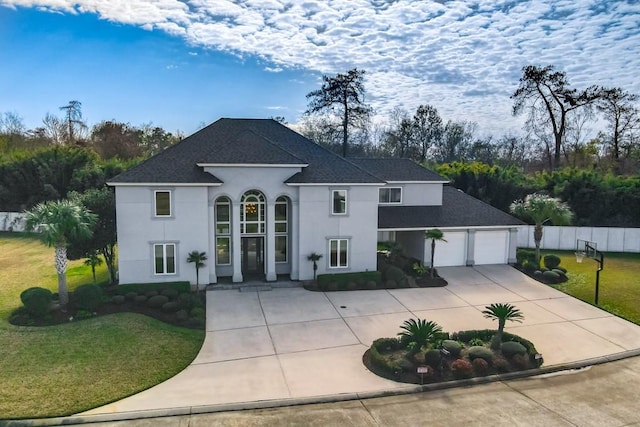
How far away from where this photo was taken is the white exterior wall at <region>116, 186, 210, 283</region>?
21.1 m

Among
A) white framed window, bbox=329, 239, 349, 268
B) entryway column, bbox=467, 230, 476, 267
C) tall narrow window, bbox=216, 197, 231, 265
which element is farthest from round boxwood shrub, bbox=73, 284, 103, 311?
entryway column, bbox=467, 230, 476, 267

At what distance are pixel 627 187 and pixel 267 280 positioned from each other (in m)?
31.1

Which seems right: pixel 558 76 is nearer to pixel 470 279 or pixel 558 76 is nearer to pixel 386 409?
pixel 470 279

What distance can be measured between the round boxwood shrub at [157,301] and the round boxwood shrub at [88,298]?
6.63 ft

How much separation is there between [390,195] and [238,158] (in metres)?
11.1

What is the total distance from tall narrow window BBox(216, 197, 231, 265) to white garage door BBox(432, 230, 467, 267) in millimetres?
12512

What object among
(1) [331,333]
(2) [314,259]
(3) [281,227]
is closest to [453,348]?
(1) [331,333]

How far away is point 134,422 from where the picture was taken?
1091 cm

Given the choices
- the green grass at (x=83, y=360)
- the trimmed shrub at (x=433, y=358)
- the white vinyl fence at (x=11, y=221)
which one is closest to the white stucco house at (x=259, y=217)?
the green grass at (x=83, y=360)

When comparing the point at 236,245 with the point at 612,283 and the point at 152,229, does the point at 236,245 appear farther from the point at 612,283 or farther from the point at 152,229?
the point at 612,283

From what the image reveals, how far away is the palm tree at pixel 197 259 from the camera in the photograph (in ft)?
70.6

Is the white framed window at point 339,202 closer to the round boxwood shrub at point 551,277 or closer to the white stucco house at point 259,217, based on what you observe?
the white stucco house at point 259,217

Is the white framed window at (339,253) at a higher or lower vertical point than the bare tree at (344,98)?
lower

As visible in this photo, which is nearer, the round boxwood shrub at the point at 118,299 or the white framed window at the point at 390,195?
the round boxwood shrub at the point at 118,299
